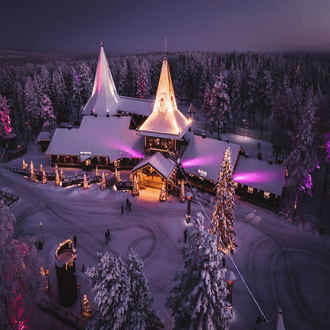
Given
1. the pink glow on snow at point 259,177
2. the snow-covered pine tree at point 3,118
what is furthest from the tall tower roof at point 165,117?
the snow-covered pine tree at point 3,118

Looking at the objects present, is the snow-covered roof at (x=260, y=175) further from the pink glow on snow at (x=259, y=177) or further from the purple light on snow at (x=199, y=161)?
the purple light on snow at (x=199, y=161)

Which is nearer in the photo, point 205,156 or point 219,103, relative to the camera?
point 205,156

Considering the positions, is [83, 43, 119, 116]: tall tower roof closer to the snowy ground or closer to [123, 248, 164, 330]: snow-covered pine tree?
the snowy ground

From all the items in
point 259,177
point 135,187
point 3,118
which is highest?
point 3,118

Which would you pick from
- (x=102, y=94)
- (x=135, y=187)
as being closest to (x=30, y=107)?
(x=102, y=94)

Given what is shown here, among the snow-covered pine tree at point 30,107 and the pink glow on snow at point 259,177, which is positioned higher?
the snow-covered pine tree at point 30,107

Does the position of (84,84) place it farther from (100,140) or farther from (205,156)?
(205,156)
